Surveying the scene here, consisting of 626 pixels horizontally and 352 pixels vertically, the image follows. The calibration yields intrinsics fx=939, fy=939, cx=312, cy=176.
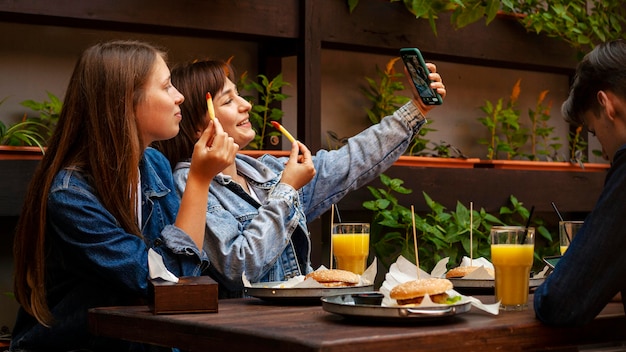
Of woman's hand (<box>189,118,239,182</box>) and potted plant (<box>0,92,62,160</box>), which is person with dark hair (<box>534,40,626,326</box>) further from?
potted plant (<box>0,92,62,160</box>)

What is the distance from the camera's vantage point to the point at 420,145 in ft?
14.3

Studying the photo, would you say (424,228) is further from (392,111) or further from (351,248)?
(351,248)

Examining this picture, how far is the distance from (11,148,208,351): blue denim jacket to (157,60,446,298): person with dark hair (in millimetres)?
280

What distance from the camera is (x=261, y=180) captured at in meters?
2.91

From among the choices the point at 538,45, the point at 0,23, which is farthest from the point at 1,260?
the point at 538,45

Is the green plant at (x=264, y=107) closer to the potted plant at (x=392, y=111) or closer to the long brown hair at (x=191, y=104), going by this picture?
the potted plant at (x=392, y=111)

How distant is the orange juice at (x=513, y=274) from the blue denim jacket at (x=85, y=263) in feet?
2.36

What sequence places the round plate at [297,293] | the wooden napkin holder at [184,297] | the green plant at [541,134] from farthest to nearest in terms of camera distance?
1. the green plant at [541,134]
2. the round plate at [297,293]
3. the wooden napkin holder at [184,297]

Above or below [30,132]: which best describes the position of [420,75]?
above

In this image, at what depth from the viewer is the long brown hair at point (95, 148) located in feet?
7.07

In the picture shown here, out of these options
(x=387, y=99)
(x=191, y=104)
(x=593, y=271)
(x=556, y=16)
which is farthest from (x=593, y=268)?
(x=556, y=16)

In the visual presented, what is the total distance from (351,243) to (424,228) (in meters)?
1.62

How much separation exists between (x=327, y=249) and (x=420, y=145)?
2.13 ft

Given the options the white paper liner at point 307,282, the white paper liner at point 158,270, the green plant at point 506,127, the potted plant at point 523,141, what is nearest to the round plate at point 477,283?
the white paper liner at point 307,282
